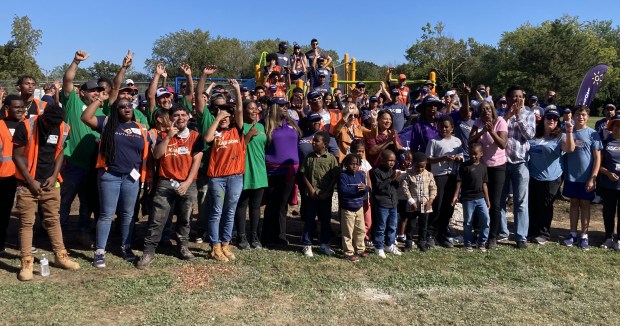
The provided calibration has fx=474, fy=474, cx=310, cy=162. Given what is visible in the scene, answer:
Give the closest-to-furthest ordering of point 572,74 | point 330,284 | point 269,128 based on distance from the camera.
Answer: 1. point 330,284
2. point 269,128
3. point 572,74

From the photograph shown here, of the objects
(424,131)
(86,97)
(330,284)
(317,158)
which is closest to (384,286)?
(330,284)

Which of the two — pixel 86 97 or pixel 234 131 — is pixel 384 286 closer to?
pixel 234 131

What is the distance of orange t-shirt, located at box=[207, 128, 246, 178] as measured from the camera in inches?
225

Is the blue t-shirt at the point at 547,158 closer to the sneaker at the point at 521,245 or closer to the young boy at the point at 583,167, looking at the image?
the young boy at the point at 583,167

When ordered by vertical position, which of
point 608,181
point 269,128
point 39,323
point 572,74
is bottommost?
point 39,323

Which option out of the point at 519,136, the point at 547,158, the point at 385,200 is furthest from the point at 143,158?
the point at 547,158

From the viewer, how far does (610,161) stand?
6.57 m

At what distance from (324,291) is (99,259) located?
2.63 meters

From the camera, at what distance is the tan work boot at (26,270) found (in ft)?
16.4

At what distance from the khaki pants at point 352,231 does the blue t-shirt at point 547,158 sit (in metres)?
2.75

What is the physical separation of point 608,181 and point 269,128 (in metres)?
4.77

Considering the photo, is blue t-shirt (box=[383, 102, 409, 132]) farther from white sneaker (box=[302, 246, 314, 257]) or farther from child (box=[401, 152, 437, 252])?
white sneaker (box=[302, 246, 314, 257])

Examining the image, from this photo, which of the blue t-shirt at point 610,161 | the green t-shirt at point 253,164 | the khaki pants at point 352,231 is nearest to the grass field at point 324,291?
the khaki pants at point 352,231

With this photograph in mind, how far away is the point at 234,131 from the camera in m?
5.80
